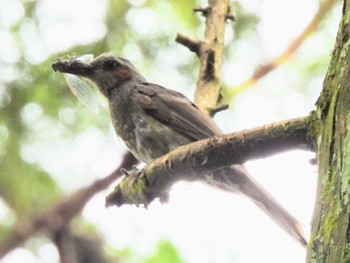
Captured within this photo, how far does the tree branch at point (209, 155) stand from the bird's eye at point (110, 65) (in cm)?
158

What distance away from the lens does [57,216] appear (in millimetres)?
4188

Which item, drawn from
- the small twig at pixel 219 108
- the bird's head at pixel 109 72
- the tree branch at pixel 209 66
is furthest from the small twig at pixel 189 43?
the bird's head at pixel 109 72

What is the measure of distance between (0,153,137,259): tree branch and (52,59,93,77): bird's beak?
23.7 inches

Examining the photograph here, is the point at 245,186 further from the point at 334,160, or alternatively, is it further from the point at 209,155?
the point at 334,160

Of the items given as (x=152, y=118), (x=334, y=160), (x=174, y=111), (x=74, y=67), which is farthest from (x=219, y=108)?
(x=334, y=160)

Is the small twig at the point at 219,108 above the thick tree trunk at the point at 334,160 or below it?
above

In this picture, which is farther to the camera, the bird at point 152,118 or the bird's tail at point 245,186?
the bird at point 152,118

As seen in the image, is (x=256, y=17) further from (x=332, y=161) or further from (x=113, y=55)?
(x=332, y=161)

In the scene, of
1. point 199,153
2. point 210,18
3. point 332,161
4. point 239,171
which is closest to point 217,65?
point 210,18

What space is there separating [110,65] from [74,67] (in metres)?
0.51

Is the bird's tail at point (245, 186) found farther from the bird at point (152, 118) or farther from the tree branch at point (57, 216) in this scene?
the tree branch at point (57, 216)

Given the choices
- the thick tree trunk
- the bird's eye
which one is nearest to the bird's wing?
the bird's eye

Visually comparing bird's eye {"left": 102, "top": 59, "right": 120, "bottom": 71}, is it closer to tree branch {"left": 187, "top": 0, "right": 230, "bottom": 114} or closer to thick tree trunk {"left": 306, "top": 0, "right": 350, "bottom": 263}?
tree branch {"left": 187, "top": 0, "right": 230, "bottom": 114}

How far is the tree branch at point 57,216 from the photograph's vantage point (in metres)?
4.14
